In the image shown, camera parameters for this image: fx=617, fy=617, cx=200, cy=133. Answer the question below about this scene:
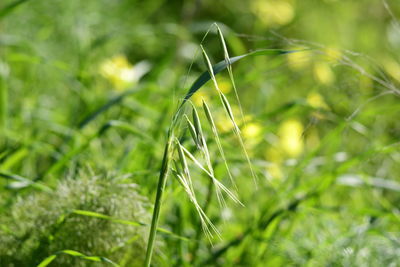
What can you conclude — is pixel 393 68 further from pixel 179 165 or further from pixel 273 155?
pixel 179 165

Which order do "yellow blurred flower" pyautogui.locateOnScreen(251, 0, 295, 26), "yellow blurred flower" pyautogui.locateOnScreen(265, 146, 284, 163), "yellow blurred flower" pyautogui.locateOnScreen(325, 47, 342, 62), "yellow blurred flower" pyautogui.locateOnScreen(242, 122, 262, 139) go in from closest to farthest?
"yellow blurred flower" pyautogui.locateOnScreen(325, 47, 342, 62), "yellow blurred flower" pyautogui.locateOnScreen(242, 122, 262, 139), "yellow blurred flower" pyautogui.locateOnScreen(265, 146, 284, 163), "yellow blurred flower" pyautogui.locateOnScreen(251, 0, 295, 26)

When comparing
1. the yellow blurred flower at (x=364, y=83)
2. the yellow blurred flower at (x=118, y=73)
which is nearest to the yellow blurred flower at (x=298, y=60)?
the yellow blurred flower at (x=364, y=83)

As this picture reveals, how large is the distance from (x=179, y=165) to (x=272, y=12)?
252cm

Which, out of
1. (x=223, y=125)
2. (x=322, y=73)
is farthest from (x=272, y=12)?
(x=223, y=125)

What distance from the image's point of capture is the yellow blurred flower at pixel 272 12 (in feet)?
11.7

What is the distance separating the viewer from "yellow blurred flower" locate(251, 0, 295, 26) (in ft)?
11.7

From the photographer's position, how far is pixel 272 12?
3613 millimetres

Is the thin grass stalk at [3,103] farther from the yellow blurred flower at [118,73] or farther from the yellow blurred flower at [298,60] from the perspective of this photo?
the yellow blurred flower at [298,60]

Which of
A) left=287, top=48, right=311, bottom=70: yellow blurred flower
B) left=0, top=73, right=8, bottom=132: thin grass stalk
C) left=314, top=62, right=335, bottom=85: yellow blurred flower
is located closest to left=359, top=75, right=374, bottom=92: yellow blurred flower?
left=287, top=48, right=311, bottom=70: yellow blurred flower

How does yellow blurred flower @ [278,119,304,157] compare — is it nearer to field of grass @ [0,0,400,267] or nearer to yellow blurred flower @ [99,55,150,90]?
field of grass @ [0,0,400,267]

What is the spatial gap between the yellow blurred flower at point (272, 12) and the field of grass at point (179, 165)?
1.7 inches

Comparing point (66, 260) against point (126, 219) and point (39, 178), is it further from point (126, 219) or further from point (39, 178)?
point (39, 178)

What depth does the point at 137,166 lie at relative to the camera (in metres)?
1.90

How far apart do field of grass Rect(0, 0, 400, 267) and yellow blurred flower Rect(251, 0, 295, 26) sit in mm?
43
